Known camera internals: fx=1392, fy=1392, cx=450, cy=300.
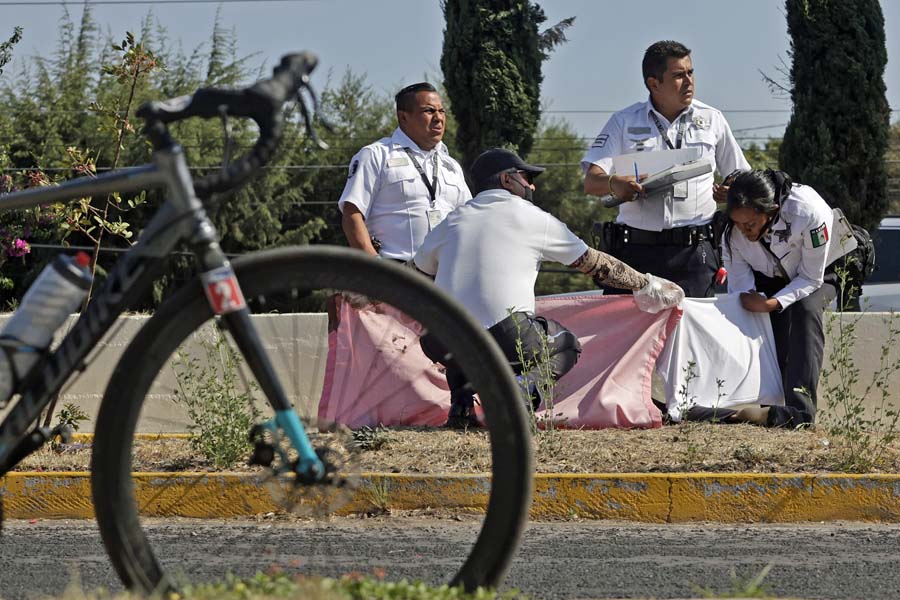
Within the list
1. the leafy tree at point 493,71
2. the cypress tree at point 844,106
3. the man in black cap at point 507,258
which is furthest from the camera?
the leafy tree at point 493,71

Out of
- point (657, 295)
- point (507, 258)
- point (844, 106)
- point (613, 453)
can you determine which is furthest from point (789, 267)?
point (844, 106)

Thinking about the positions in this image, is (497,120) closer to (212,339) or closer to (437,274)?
(437,274)

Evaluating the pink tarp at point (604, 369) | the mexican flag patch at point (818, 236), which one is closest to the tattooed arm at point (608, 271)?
the pink tarp at point (604, 369)

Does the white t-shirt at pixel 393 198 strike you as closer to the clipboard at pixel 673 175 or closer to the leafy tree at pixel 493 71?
the clipboard at pixel 673 175

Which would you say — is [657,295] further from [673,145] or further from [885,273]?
[885,273]

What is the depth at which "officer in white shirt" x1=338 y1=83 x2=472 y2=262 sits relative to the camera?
325 inches

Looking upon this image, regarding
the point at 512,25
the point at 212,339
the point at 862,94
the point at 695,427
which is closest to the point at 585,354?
the point at 695,427

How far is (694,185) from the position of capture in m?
8.38

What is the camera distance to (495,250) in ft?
24.4

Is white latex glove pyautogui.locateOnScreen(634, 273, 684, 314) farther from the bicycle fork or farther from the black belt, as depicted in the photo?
the bicycle fork

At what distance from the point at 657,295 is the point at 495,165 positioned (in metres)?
1.23

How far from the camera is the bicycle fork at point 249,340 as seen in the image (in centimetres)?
283

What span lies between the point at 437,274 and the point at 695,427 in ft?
5.42

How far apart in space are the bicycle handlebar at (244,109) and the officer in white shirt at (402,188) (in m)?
5.21
